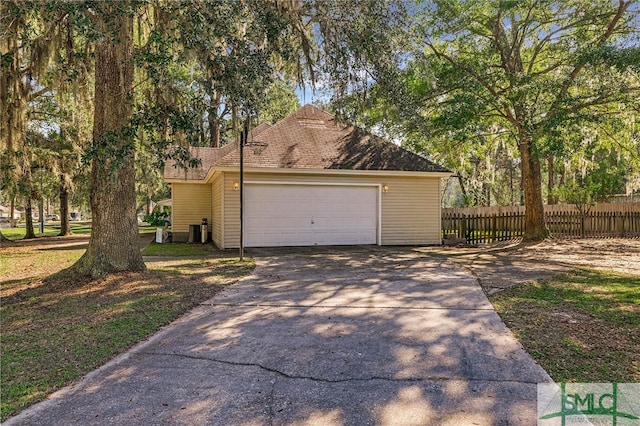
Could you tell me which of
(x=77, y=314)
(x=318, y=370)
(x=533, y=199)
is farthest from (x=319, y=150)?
(x=318, y=370)

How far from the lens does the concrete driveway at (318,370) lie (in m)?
2.66

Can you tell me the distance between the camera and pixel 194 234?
50.6 feet

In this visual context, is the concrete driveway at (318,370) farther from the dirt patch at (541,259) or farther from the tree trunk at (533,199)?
the tree trunk at (533,199)

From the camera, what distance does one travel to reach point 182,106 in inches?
249

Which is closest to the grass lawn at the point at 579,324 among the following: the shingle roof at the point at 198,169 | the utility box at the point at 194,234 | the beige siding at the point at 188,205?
the shingle roof at the point at 198,169

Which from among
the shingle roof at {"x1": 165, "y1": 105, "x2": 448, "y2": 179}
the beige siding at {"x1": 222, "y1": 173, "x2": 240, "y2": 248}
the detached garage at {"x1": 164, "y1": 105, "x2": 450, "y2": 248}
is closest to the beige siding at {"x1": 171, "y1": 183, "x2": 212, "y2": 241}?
the detached garage at {"x1": 164, "y1": 105, "x2": 450, "y2": 248}

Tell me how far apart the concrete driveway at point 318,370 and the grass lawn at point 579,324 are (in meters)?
0.21

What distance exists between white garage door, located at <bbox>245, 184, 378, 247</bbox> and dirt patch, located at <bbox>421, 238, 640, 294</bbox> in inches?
99.6

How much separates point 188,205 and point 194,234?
170cm

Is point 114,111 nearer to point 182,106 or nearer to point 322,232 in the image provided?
point 182,106

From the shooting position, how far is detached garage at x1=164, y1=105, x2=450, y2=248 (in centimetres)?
1207

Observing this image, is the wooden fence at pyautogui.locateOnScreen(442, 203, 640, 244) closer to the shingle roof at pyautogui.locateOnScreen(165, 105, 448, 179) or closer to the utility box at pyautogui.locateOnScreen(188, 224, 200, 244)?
the shingle roof at pyautogui.locateOnScreen(165, 105, 448, 179)

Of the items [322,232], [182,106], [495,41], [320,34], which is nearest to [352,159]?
[322,232]

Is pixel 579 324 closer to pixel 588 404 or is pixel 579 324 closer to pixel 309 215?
pixel 588 404
